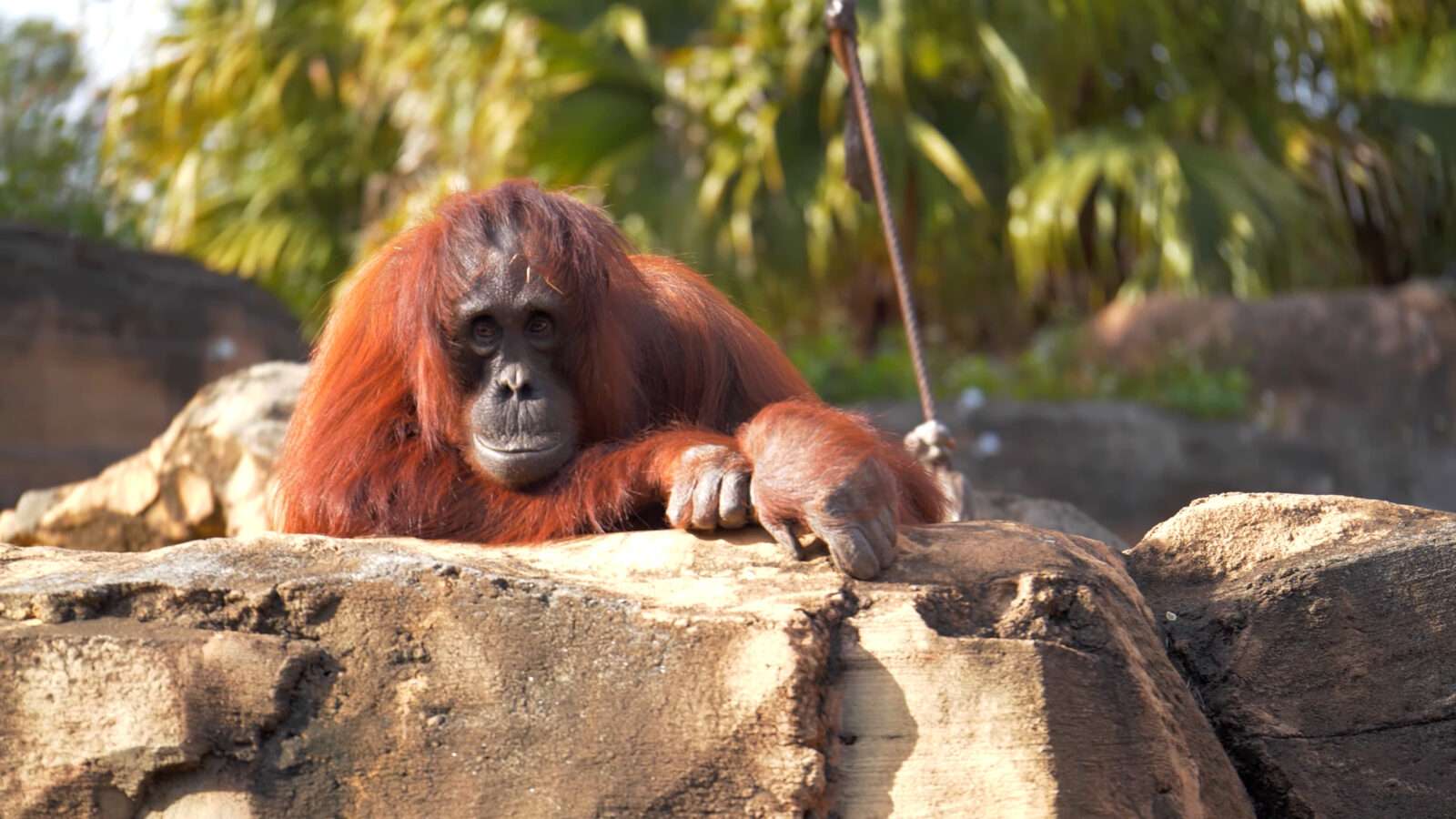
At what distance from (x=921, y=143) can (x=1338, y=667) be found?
27.8 ft

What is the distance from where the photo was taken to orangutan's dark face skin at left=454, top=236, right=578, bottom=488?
329cm

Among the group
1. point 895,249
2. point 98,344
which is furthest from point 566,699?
point 98,344

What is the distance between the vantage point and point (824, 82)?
11414 mm

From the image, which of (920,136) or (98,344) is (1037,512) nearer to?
(98,344)

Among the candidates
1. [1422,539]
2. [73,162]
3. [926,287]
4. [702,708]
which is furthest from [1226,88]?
[702,708]

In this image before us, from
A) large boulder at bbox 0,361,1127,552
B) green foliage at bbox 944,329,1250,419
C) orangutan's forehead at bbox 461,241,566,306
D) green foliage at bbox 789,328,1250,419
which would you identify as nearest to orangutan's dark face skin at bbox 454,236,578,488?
orangutan's forehead at bbox 461,241,566,306

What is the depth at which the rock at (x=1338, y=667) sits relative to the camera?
2.88 m

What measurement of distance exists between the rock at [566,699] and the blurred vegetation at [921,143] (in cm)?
756

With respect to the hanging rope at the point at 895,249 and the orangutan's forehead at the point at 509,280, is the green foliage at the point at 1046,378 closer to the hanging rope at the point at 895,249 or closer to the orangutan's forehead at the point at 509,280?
the hanging rope at the point at 895,249

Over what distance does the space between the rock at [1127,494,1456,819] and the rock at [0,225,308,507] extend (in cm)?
573

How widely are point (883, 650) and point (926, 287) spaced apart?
9.86m

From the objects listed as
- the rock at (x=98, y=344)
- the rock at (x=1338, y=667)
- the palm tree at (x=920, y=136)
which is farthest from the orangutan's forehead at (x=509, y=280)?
the palm tree at (x=920, y=136)

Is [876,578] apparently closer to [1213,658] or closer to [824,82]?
[1213,658]

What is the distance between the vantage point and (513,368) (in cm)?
329
